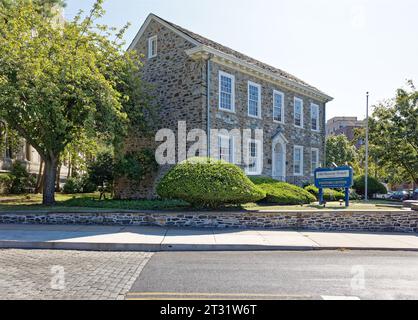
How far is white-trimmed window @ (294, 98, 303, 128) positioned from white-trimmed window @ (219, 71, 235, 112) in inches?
281

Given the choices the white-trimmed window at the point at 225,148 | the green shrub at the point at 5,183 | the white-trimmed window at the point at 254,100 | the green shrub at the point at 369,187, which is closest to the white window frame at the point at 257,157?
the white-trimmed window at the point at 225,148

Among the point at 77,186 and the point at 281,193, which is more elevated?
the point at 281,193

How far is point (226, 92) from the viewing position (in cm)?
1917

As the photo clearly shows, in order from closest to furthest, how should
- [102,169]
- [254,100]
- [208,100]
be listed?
[208,100], [102,169], [254,100]

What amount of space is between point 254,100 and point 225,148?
4.12 m

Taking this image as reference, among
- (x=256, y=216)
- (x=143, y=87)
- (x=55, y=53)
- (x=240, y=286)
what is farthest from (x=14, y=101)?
(x=240, y=286)

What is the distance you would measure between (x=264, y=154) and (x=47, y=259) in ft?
53.0

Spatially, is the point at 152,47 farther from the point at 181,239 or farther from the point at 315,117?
the point at 181,239

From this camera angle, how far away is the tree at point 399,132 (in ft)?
86.7

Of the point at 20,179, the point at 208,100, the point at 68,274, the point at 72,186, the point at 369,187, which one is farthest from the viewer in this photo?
the point at 72,186

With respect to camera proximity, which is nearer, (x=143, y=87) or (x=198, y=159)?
(x=198, y=159)

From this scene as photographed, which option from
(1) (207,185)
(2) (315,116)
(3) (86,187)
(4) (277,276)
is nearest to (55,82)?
(1) (207,185)

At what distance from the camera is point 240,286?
5398mm
